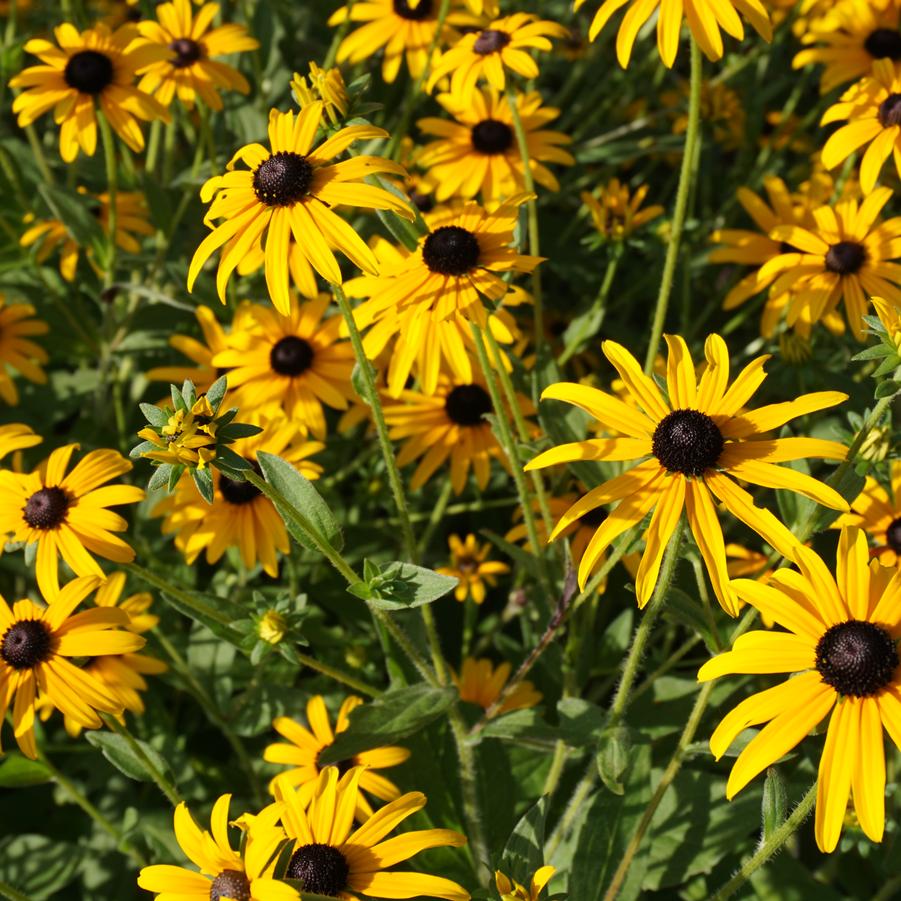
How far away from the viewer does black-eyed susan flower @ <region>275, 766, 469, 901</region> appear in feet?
6.10

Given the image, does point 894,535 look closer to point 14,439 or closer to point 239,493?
point 239,493

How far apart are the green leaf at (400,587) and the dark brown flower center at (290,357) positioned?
1.00 m

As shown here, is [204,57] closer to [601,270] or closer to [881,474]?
[601,270]

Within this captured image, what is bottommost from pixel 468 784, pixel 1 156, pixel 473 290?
pixel 468 784

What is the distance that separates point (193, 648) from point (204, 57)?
1.84 metres

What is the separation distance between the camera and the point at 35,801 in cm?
333

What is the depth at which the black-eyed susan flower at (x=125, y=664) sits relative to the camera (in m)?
2.57

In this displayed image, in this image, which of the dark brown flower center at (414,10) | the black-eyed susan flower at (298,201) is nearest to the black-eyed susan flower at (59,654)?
the black-eyed susan flower at (298,201)

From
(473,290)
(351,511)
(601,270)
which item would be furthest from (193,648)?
(601,270)

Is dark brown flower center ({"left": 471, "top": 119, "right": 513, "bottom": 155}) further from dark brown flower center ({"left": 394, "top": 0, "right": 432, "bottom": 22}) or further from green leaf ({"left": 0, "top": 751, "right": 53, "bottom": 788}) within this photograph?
green leaf ({"left": 0, "top": 751, "right": 53, "bottom": 788})

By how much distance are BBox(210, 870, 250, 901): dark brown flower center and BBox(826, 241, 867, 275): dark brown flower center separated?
215 centimetres

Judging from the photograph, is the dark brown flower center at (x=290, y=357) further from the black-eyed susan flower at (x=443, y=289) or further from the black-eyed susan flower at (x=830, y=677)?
the black-eyed susan flower at (x=830, y=677)

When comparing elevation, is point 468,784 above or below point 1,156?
below

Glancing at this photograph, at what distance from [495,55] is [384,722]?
5.98 ft
